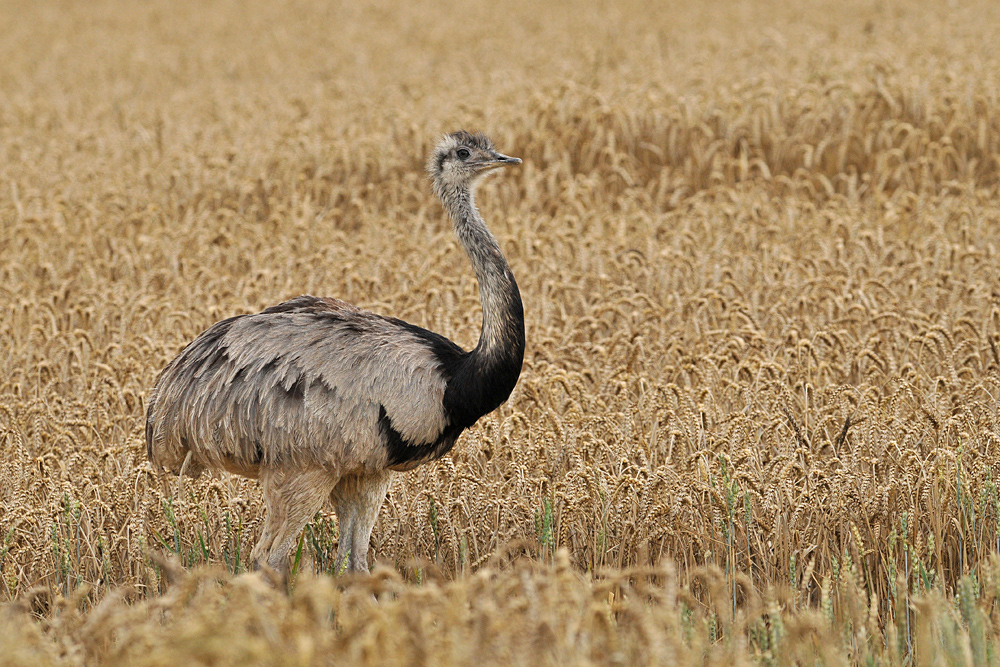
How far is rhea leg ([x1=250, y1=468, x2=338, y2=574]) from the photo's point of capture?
4344 millimetres

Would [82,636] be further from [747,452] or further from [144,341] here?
[144,341]

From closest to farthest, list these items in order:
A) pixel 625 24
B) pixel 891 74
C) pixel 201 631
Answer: pixel 201 631
pixel 891 74
pixel 625 24

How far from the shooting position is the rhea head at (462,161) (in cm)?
495

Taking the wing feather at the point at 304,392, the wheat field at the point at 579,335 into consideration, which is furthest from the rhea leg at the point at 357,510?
the wing feather at the point at 304,392

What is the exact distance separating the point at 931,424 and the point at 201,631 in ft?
12.4

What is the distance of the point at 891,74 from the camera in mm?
12266

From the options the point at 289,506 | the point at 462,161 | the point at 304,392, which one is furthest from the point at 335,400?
the point at 462,161

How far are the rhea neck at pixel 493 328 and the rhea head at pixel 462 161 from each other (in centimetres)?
→ 27

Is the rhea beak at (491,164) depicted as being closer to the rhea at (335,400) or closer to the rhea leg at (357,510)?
the rhea at (335,400)

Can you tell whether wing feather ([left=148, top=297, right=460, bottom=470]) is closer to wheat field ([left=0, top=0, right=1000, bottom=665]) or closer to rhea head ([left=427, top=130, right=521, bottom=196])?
wheat field ([left=0, top=0, right=1000, bottom=665])

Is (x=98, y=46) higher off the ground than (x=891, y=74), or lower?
higher

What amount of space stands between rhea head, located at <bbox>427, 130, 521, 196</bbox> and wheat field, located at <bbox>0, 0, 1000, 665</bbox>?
1082 millimetres

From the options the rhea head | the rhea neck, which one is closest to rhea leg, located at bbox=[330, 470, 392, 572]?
the rhea neck

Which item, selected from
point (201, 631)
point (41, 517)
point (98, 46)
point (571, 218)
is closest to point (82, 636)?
point (201, 631)
